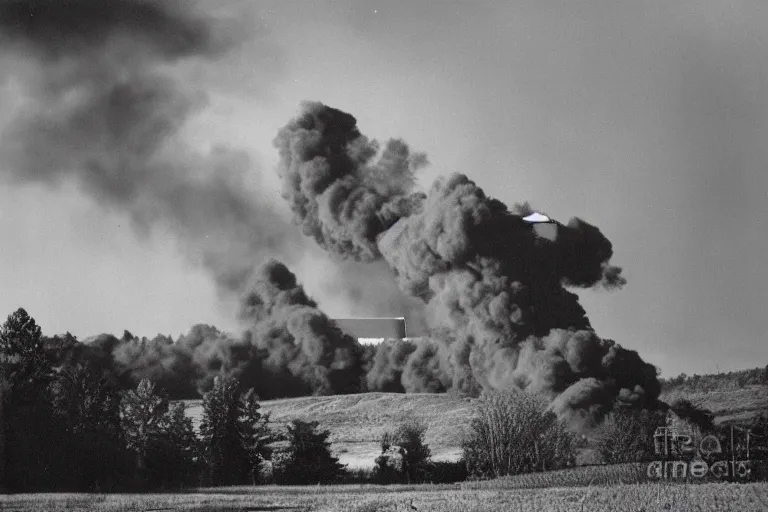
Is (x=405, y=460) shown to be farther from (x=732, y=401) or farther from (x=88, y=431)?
(x=732, y=401)

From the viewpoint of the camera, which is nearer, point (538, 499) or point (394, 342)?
point (538, 499)

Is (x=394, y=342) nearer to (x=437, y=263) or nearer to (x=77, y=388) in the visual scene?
(x=437, y=263)

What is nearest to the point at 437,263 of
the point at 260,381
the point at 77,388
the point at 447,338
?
the point at 447,338

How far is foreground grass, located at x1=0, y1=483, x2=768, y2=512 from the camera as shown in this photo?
29250mm

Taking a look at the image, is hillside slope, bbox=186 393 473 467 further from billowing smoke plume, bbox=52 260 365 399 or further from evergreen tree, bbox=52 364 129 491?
evergreen tree, bbox=52 364 129 491

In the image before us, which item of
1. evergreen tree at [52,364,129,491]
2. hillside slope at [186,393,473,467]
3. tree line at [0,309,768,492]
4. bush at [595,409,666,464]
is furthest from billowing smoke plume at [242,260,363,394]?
bush at [595,409,666,464]

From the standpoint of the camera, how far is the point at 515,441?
39469 mm

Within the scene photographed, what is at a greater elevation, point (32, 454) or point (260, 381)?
point (260, 381)

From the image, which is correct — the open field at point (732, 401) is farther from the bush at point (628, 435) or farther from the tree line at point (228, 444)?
the bush at point (628, 435)

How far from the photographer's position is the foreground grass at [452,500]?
96.0 feet

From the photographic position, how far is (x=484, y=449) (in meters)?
39.1

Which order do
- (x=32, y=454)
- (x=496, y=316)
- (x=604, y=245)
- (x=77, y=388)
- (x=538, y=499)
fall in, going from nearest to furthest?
(x=538, y=499) < (x=32, y=454) < (x=77, y=388) < (x=496, y=316) < (x=604, y=245)

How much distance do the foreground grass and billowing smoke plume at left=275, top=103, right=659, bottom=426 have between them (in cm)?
1178

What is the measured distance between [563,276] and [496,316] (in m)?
5.59
